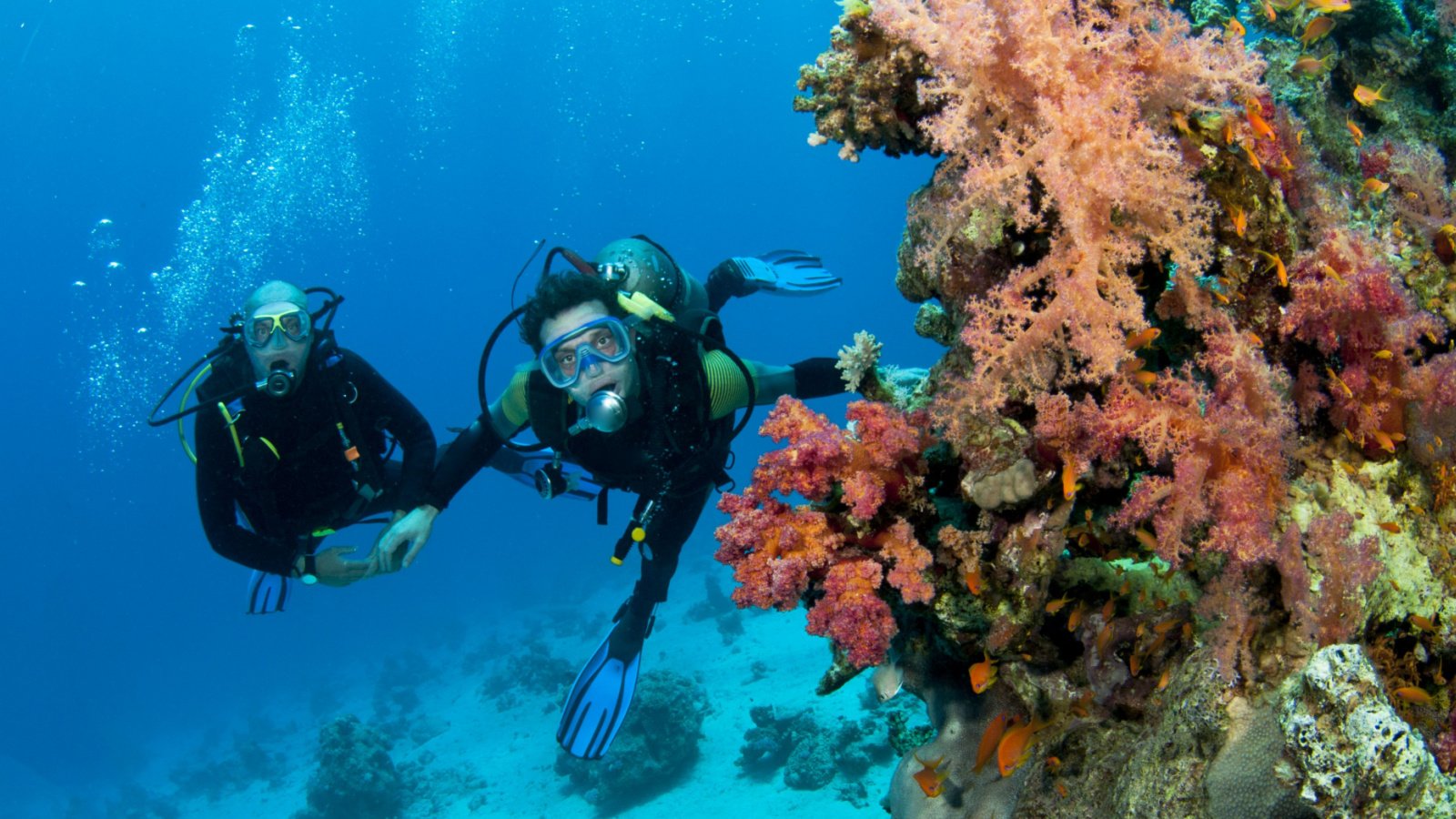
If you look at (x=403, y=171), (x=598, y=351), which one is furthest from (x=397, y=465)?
(x=403, y=171)

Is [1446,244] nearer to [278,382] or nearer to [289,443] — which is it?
[278,382]

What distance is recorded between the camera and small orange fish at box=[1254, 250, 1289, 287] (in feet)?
8.20

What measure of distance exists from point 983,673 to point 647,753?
943 centimetres

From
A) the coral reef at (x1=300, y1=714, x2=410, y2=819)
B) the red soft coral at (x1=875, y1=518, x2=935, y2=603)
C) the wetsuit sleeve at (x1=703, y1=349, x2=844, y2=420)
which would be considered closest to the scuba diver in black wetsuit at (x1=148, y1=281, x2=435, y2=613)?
the wetsuit sleeve at (x1=703, y1=349, x2=844, y2=420)

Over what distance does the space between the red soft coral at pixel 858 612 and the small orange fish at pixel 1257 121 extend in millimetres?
2070

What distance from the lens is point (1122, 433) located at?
229 cm

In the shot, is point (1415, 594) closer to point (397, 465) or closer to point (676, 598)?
point (397, 465)

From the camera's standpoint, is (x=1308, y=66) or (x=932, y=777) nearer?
(x=932, y=777)

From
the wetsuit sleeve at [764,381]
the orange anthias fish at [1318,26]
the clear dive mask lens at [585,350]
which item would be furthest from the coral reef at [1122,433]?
the clear dive mask lens at [585,350]

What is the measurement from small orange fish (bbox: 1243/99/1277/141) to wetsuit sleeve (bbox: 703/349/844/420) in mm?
2910

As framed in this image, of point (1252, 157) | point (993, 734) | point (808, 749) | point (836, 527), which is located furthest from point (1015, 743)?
point (808, 749)

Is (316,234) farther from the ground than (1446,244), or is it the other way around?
(316,234)

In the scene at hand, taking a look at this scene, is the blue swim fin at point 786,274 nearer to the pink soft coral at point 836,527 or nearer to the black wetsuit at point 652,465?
the black wetsuit at point 652,465

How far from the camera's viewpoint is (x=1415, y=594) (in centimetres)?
221
